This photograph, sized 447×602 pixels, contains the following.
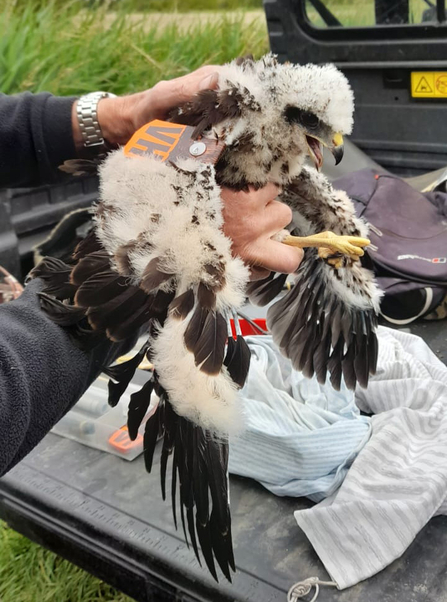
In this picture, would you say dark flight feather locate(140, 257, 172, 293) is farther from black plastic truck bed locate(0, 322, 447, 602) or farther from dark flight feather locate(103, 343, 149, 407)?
black plastic truck bed locate(0, 322, 447, 602)

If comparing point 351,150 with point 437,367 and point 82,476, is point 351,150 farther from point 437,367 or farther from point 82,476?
point 82,476

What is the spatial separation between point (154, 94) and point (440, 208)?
6.42ft

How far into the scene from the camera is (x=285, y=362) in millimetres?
2314

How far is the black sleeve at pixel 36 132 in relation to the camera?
1875mm

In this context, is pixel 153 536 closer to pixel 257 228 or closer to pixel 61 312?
pixel 61 312

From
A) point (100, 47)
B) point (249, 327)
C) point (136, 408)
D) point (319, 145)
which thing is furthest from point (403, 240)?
point (100, 47)

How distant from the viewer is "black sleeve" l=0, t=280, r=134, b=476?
1.24 meters

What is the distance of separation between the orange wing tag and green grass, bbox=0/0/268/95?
2.86m

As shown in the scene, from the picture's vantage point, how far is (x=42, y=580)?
2.26 meters

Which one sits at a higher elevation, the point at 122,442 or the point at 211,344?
the point at 211,344

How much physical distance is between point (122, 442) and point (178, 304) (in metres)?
0.95

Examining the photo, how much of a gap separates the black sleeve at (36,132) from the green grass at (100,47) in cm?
225

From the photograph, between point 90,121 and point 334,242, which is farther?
point 90,121

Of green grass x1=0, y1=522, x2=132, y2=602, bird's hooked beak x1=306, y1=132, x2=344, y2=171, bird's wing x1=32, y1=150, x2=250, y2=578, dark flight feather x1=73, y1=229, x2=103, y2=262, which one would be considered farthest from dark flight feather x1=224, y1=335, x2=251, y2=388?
green grass x1=0, y1=522, x2=132, y2=602
